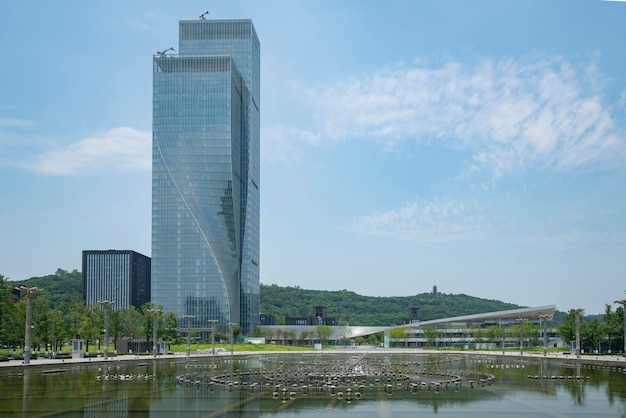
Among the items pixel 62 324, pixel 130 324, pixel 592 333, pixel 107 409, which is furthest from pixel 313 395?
pixel 130 324

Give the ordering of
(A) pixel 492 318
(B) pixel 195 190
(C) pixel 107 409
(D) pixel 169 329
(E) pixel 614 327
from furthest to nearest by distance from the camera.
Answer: (B) pixel 195 190 → (A) pixel 492 318 → (D) pixel 169 329 → (E) pixel 614 327 → (C) pixel 107 409

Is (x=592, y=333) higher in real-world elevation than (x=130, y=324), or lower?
lower

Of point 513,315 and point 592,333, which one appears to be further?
point 513,315

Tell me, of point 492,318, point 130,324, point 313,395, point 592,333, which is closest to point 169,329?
point 130,324

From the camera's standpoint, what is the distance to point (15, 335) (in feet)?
274

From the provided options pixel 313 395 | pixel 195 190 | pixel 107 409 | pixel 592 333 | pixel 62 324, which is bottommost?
pixel 592 333

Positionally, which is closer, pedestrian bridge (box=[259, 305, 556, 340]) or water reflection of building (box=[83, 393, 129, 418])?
water reflection of building (box=[83, 393, 129, 418])

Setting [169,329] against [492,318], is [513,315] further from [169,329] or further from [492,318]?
[169,329]

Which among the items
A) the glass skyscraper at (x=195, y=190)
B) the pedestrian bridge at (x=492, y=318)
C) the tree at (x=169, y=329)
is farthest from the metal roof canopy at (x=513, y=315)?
the tree at (x=169, y=329)

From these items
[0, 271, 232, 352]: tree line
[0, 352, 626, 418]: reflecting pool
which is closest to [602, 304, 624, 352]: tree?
[0, 352, 626, 418]: reflecting pool

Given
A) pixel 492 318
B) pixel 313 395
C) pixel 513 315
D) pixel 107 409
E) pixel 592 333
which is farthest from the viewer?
pixel 492 318

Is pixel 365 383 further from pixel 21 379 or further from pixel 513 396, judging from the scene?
pixel 21 379

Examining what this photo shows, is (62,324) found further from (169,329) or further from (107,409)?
(107,409)

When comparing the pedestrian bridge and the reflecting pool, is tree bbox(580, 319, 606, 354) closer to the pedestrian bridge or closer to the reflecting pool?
the pedestrian bridge
